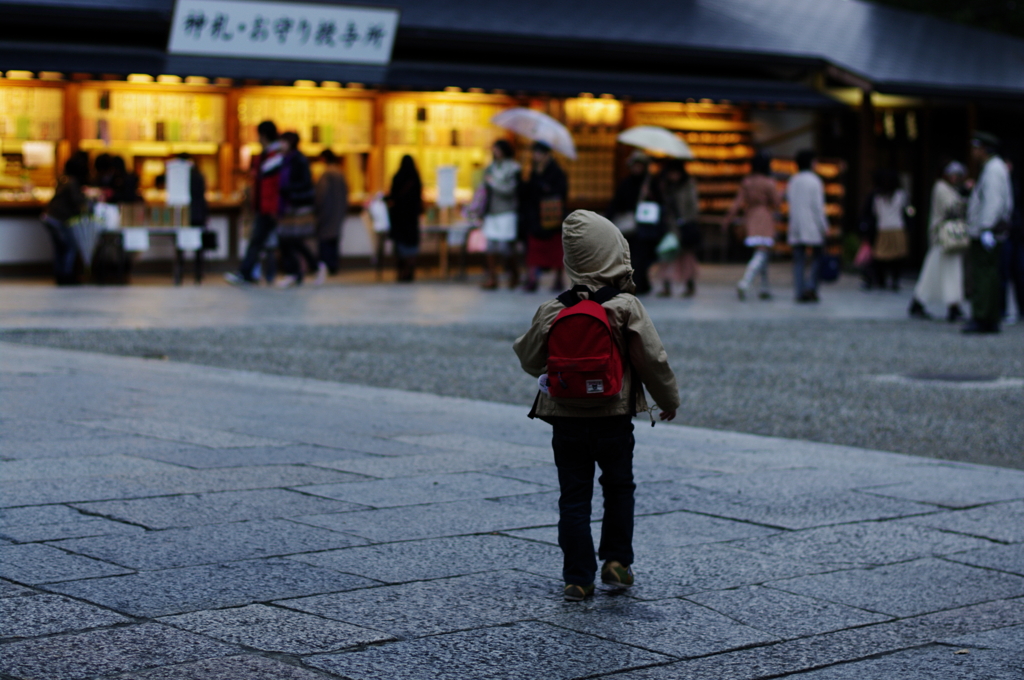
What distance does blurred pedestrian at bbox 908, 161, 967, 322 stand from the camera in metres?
14.1

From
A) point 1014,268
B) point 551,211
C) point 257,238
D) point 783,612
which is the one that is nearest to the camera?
point 783,612

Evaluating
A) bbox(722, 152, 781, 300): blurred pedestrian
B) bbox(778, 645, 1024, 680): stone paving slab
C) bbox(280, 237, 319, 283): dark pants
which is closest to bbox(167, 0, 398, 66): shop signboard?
bbox(280, 237, 319, 283): dark pants

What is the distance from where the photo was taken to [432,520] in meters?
5.52

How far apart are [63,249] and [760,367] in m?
10.2

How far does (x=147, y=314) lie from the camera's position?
1401 cm

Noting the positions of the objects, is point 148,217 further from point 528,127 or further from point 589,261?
point 589,261

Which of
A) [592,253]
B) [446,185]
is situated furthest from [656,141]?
[592,253]

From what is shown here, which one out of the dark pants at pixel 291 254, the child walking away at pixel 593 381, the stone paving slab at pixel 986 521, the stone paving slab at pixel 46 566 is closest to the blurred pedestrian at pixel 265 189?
the dark pants at pixel 291 254

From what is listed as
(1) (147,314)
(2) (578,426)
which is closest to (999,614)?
(2) (578,426)

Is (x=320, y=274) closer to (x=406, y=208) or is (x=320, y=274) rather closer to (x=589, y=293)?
(x=406, y=208)

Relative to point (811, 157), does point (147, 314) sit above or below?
below

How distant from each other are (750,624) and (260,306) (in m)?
11.4

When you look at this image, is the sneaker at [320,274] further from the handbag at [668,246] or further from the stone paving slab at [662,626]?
the stone paving slab at [662,626]

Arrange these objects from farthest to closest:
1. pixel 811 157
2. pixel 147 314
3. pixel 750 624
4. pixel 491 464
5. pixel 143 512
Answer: pixel 811 157 < pixel 147 314 < pixel 491 464 < pixel 143 512 < pixel 750 624
